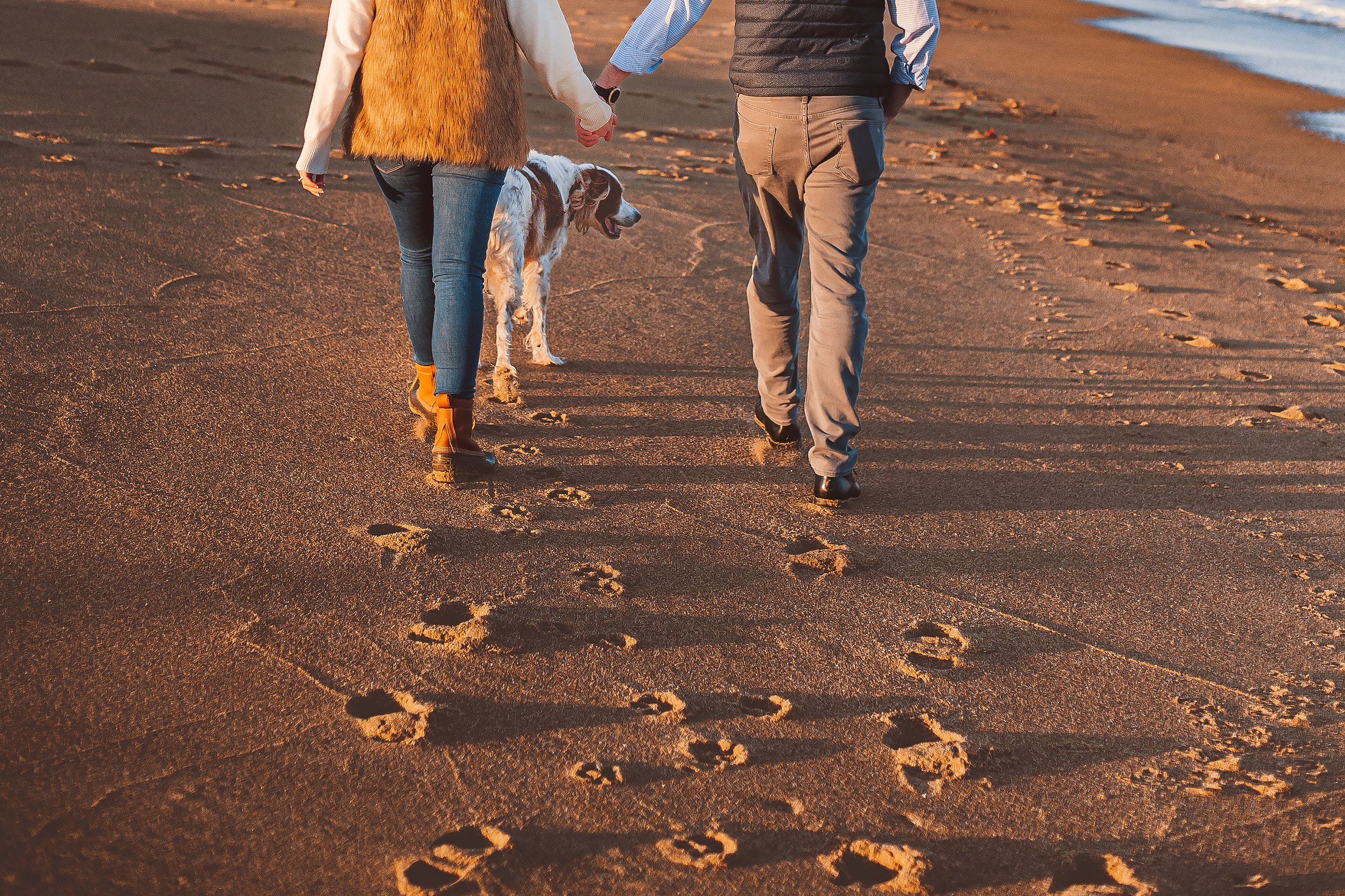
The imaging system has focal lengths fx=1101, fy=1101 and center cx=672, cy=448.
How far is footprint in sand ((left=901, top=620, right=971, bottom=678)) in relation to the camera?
9.31 ft

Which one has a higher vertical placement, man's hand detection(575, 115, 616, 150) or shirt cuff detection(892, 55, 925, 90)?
shirt cuff detection(892, 55, 925, 90)

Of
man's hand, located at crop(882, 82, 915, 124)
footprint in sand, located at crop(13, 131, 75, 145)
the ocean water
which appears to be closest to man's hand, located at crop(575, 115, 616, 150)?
man's hand, located at crop(882, 82, 915, 124)

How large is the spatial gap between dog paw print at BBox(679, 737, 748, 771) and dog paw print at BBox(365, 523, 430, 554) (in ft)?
3.59

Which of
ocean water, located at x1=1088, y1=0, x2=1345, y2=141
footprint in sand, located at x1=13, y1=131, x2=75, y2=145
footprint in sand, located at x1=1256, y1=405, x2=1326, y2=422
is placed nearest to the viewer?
footprint in sand, located at x1=1256, y1=405, x2=1326, y2=422

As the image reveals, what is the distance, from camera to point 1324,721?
270cm

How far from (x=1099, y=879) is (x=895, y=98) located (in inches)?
94.5

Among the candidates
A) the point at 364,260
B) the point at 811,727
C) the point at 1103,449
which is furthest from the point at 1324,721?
the point at 364,260

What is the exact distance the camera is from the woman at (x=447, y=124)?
10.6 ft

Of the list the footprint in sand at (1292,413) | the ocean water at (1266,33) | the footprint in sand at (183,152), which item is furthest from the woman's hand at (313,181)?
the ocean water at (1266,33)

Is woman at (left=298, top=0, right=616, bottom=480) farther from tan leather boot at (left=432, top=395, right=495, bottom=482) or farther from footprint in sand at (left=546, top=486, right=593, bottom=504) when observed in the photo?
footprint in sand at (left=546, top=486, right=593, bottom=504)

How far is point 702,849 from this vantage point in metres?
2.12

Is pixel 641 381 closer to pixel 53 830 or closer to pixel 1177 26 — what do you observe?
pixel 53 830

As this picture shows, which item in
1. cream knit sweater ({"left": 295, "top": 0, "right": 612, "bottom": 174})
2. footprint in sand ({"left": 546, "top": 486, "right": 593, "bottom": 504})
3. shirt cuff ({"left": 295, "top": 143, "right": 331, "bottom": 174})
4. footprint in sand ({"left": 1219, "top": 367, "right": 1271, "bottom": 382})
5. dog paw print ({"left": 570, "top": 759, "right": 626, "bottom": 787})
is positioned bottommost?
dog paw print ({"left": 570, "top": 759, "right": 626, "bottom": 787})

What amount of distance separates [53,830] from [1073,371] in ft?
14.5
